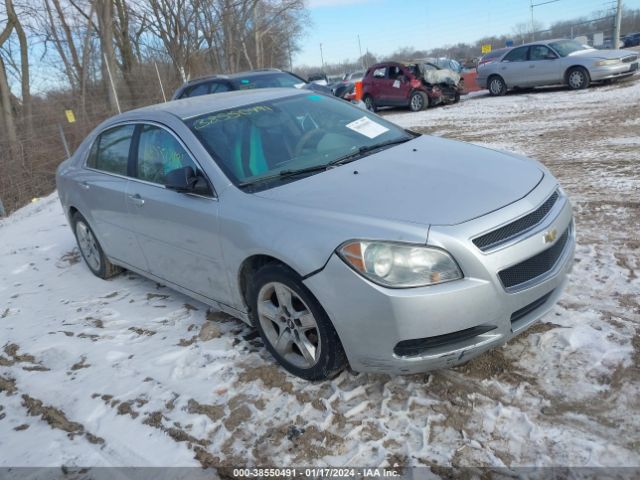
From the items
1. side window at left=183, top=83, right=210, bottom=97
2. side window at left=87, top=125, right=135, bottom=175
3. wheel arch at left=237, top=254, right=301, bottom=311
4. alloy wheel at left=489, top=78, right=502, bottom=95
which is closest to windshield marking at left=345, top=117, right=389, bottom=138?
wheel arch at left=237, top=254, right=301, bottom=311

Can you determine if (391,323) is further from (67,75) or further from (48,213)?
(67,75)

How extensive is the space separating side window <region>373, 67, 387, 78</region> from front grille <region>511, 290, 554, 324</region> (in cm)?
1529

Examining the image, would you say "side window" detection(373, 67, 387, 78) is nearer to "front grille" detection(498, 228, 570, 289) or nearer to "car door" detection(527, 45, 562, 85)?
"car door" detection(527, 45, 562, 85)

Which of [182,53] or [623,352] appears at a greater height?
[182,53]

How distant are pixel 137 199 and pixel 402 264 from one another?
2.34 m

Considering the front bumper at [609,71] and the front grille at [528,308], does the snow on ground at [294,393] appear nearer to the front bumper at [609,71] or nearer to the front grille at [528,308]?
the front grille at [528,308]

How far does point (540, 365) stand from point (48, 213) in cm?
816

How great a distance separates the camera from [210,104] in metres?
4.10

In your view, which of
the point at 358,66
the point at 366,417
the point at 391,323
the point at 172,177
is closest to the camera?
the point at 391,323

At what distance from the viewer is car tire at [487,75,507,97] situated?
54.7 feet

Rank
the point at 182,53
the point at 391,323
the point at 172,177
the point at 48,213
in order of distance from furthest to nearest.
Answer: the point at 182,53
the point at 48,213
the point at 172,177
the point at 391,323

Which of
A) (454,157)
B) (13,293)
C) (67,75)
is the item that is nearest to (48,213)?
(13,293)

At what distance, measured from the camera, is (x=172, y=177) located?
3.45 m

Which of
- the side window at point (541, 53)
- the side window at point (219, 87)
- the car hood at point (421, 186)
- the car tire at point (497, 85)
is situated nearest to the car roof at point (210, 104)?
the car hood at point (421, 186)
